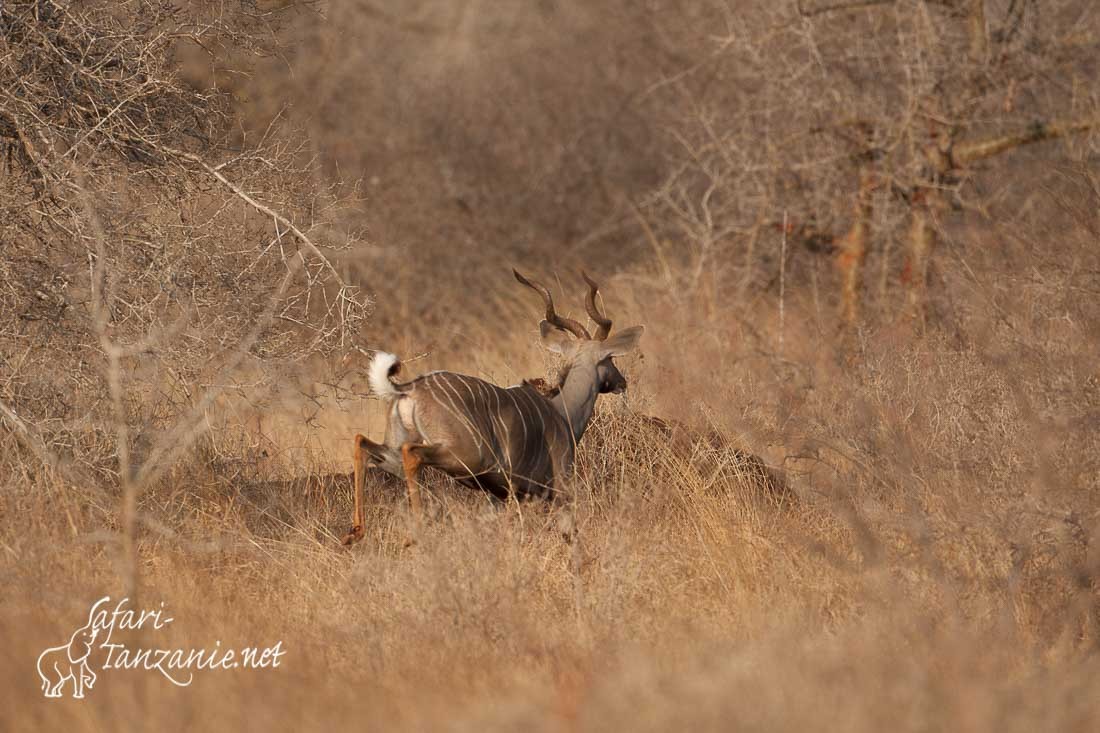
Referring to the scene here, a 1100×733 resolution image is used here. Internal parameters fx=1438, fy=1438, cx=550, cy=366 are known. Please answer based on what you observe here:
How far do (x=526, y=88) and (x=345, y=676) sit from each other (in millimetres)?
13145

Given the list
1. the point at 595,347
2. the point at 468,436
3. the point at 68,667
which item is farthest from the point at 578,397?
the point at 68,667

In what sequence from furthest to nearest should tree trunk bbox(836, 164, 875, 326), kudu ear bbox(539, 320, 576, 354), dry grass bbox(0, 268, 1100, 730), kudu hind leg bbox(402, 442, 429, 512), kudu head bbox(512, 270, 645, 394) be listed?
tree trunk bbox(836, 164, 875, 326), kudu ear bbox(539, 320, 576, 354), kudu head bbox(512, 270, 645, 394), kudu hind leg bbox(402, 442, 429, 512), dry grass bbox(0, 268, 1100, 730)

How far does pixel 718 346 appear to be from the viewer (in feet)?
33.4

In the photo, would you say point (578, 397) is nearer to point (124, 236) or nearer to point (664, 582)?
point (664, 582)

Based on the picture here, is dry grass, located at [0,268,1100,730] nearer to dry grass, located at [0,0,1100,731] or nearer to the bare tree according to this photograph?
dry grass, located at [0,0,1100,731]

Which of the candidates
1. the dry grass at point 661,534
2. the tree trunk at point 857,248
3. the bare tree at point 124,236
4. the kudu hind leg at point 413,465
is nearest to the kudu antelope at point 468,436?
the kudu hind leg at point 413,465

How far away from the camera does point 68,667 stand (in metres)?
4.21

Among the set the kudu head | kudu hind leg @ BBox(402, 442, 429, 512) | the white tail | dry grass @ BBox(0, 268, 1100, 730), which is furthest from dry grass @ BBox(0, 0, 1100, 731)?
the white tail

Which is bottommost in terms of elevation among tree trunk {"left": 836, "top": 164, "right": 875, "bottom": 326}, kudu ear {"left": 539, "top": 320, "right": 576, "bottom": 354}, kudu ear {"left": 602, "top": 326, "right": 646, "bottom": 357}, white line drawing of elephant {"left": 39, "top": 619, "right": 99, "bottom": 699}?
tree trunk {"left": 836, "top": 164, "right": 875, "bottom": 326}

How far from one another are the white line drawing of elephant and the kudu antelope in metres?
1.76

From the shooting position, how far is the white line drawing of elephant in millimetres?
4086

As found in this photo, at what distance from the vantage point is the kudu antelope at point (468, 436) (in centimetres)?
608

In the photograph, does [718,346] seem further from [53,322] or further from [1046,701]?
[1046,701]

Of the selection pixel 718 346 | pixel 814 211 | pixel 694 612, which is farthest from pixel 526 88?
pixel 694 612
